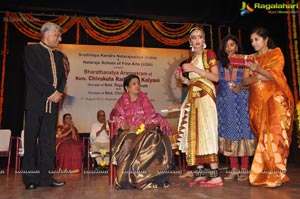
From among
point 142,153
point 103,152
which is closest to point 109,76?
point 103,152

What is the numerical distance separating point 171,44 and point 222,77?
3642 millimetres

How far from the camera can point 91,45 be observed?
22.9ft

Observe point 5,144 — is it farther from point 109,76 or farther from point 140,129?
point 140,129

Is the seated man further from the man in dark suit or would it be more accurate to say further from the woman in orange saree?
the woman in orange saree

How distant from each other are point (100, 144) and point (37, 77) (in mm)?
2789

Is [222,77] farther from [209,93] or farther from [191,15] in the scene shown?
[191,15]

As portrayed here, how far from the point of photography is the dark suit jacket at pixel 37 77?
3.04 m

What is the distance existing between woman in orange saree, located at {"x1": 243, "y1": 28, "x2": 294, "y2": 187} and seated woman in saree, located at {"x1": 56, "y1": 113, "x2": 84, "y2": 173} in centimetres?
339

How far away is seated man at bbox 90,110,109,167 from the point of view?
5.51m

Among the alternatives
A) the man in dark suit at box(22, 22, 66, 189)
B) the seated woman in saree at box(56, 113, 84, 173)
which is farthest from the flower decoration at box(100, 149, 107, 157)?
the man in dark suit at box(22, 22, 66, 189)

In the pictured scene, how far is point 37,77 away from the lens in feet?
9.95

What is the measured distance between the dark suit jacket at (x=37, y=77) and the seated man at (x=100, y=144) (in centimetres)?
250

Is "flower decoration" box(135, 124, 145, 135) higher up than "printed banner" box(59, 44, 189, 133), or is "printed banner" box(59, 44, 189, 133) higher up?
"printed banner" box(59, 44, 189, 133)

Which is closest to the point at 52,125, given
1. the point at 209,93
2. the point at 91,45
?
the point at 209,93
